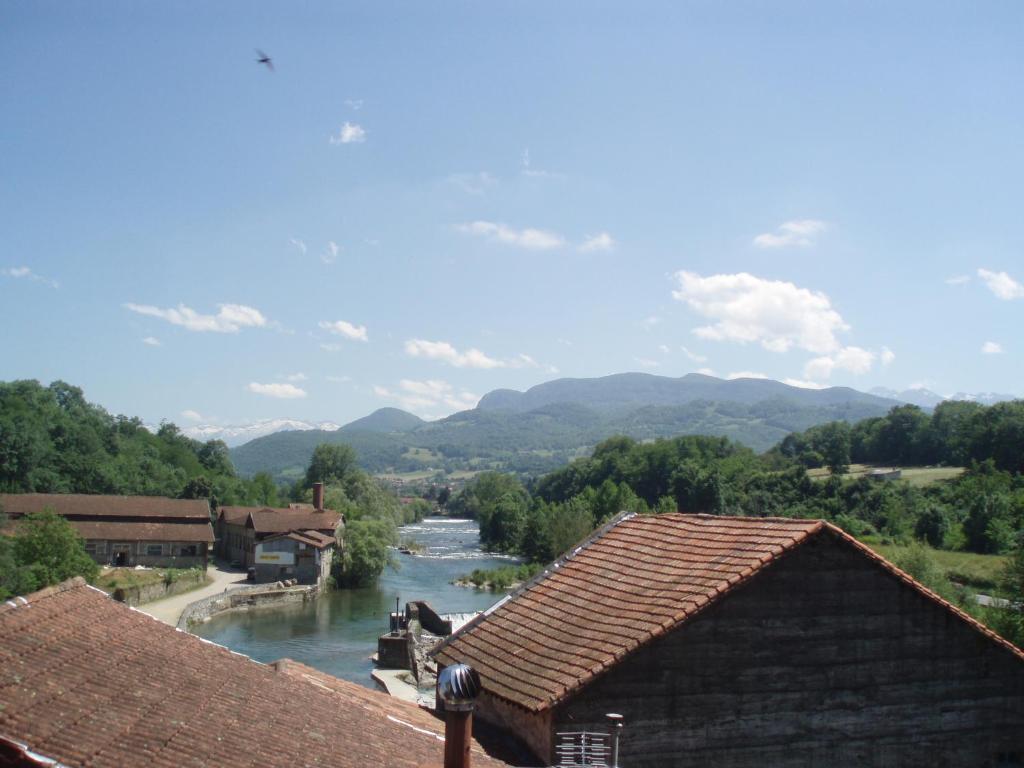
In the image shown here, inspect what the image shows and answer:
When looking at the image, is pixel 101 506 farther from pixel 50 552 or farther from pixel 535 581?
pixel 535 581

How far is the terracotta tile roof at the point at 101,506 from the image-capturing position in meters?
67.2

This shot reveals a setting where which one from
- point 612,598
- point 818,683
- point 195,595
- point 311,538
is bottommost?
point 195,595

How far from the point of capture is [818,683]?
407 inches

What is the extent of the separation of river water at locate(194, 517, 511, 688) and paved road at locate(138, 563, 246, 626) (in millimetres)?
2016

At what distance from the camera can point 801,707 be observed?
10266 mm

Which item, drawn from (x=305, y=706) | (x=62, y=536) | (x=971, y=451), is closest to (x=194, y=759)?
(x=305, y=706)

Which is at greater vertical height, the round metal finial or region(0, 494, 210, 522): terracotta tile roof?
the round metal finial

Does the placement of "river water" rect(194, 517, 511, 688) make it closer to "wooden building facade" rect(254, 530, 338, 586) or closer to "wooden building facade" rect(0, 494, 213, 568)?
"wooden building facade" rect(254, 530, 338, 586)

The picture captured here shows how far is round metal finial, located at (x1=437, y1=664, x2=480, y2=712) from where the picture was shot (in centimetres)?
746

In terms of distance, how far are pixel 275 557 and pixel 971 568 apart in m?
48.8

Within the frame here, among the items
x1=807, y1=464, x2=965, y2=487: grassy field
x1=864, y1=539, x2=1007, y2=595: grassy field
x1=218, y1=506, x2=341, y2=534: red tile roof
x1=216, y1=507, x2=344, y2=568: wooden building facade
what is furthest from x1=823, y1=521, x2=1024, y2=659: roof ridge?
x1=807, y1=464, x2=965, y2=487: grassy field

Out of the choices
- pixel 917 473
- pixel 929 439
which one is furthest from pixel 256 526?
pixel 929 439

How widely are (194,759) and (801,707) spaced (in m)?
7.04

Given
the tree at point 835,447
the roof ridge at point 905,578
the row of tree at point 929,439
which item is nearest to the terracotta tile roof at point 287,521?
the roof ridge at point 905,578
